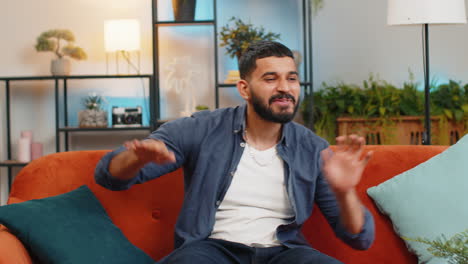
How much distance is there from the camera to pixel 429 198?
74.9 inches

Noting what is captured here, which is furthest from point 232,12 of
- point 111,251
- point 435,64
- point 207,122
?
point 111,251

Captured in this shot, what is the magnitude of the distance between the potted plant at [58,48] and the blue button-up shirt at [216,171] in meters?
2.60

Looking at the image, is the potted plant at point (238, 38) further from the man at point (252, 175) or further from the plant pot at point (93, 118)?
the man at point (252, 175)

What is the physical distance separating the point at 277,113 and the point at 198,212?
0.42 metres

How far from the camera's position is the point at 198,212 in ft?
5.98

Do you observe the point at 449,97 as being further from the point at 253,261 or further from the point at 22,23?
the point at 22,23

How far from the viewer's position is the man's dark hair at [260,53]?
197 centimetres

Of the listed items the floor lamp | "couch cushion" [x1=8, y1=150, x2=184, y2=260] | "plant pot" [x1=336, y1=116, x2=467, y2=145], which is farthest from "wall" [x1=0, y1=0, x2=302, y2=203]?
"couch cushion" [x1=8, y1=150, x2=184, y2=260]

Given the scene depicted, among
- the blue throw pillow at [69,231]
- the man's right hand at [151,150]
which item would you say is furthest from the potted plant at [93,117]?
the man's right hand at [151,150]

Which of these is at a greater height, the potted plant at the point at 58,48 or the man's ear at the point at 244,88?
the potted plant at the point at 58,48

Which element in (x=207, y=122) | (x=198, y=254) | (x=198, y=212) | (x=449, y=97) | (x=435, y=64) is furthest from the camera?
(x=435, y=64)

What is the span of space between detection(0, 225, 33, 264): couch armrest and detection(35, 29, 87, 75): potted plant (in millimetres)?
2757

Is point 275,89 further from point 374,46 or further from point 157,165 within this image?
point 374,46

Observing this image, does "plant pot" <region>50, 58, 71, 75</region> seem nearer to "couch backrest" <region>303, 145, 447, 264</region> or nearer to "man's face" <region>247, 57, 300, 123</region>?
"man's face" <region>247, 57, 300, 123</region>
